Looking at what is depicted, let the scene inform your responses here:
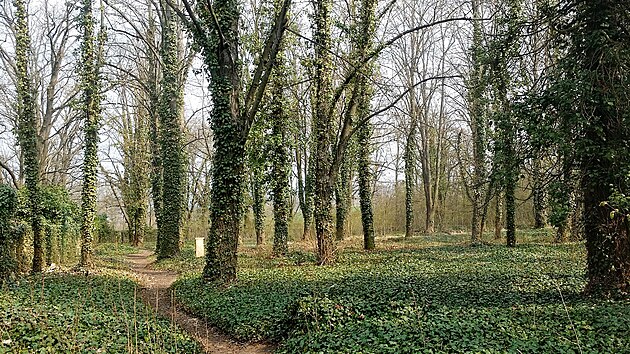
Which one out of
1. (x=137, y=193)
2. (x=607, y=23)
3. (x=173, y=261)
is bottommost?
(x=173, y=261)

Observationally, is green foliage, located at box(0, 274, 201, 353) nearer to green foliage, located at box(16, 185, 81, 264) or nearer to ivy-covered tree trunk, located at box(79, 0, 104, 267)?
ivy-covered tree trunk, located at box(79, 0, 104, 267)

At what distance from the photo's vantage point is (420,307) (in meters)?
7.12

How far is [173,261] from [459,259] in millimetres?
10312

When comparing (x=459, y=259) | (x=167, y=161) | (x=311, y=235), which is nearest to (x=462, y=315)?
(x=459, y=259)

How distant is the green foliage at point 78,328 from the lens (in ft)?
18.4

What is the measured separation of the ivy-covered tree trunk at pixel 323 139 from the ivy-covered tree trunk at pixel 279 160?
83.9 inches

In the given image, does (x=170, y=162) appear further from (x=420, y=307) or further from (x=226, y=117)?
(x=420, y=307)

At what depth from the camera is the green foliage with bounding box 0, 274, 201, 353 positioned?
5621 mm

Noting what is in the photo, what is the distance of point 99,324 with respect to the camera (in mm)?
6789

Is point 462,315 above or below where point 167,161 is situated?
below

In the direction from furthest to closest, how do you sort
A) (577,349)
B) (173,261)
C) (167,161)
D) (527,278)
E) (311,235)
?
1. (311,235)
2. (167,161)
3. (173,261)
4. (527,278)
5. (577,349)

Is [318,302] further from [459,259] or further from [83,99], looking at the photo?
[83,99]

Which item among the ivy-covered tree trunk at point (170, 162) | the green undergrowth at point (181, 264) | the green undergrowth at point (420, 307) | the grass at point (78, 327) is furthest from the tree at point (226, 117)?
the ivy-covered tree trunk at point (170, 162)

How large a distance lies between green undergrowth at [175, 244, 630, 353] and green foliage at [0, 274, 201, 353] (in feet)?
4.34
